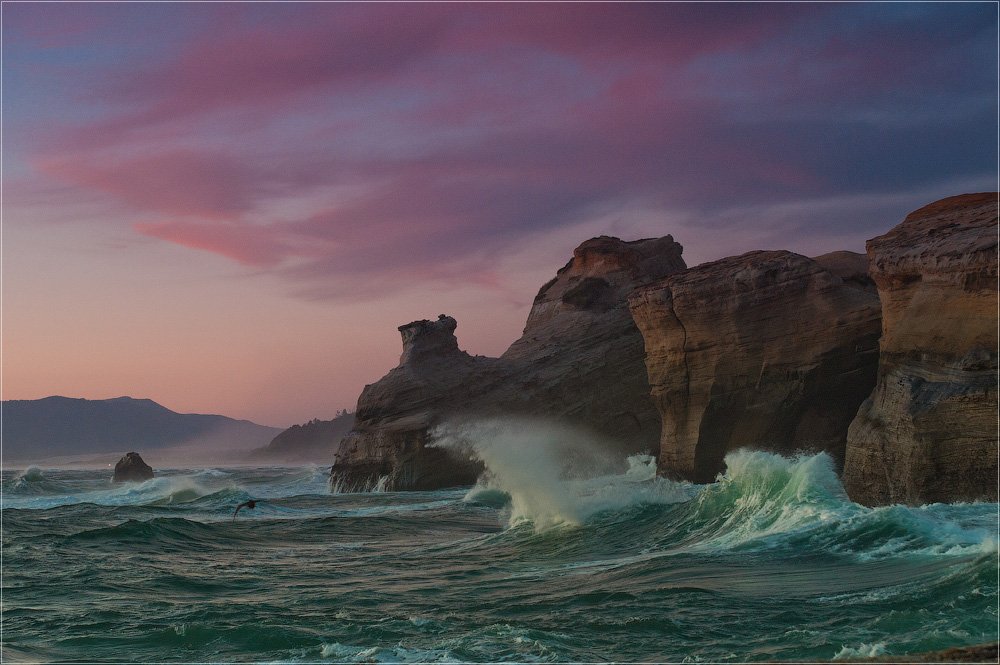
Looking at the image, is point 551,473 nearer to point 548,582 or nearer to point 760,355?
point 760,355

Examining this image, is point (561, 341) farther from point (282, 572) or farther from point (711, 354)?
point (282, 572)

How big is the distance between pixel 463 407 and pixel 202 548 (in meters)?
22.6

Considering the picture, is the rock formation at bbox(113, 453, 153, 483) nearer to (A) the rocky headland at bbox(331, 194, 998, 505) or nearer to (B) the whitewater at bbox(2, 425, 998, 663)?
(A) the rocky headland at bbox(331, 194, 998, 505)

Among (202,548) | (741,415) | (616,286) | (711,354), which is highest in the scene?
(616,286)

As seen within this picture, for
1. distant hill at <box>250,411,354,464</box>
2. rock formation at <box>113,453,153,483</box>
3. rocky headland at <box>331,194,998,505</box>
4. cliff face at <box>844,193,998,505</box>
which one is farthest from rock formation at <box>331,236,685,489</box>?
distant hill at <box>250,411,354,464</box>

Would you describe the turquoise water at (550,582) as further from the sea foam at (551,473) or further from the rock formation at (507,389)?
the rock formation at (507,389)

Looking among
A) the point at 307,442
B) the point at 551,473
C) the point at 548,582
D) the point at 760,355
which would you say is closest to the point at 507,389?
the point at 551,473

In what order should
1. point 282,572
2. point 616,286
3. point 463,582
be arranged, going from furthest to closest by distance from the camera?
point 616,286, point 282,572, point 463,582

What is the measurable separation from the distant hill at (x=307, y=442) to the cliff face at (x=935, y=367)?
115m

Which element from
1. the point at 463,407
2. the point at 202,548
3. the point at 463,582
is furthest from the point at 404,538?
the point at 463,407

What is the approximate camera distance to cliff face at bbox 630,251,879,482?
2680cm

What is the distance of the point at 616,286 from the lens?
159ft

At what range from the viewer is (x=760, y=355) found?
28375 millimetres

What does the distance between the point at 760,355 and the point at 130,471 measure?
45.6 meters
